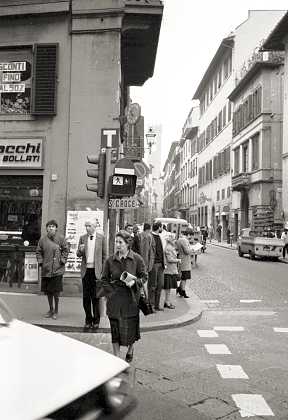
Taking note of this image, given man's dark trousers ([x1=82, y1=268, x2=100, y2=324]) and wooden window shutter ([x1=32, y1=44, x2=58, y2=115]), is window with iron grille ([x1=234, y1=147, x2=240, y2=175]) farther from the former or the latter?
man's dark trousers ([x1=82, y1=268, x2=100, y2=324])

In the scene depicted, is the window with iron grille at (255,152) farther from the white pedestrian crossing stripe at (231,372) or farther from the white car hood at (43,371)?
the white car hood at (43,371)

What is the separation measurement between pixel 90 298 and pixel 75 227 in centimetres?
363

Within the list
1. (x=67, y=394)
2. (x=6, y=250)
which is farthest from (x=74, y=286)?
(x=67, y=394)

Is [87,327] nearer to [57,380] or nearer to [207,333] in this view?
[207,333]

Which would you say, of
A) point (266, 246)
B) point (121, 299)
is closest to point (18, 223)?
point (121, 299)

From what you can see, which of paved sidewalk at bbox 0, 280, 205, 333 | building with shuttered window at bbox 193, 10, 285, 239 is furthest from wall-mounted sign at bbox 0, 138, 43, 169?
building with shuttered window at bbox 193, 10, 285, 239

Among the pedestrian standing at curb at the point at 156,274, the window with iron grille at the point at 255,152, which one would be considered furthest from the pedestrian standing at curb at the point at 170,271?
the window with iron grille at the point at 255,152

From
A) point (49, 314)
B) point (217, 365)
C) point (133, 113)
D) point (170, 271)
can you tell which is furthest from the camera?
point (133, 113)

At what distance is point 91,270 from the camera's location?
28.4 feet

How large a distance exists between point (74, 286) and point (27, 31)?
628 cm

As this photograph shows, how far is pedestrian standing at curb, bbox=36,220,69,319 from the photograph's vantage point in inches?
365

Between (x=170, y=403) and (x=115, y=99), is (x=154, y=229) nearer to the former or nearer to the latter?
(x=115, y=99)

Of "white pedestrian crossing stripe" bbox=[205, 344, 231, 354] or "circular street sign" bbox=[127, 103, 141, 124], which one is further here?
"circular street sign" bbox=[127, 103, 141, 124]

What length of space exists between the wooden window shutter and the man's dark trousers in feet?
16.8
